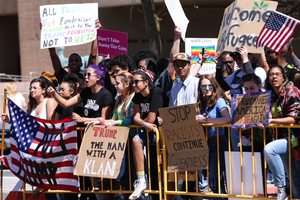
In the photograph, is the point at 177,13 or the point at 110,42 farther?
the point at 110,42

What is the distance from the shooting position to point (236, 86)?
618cm

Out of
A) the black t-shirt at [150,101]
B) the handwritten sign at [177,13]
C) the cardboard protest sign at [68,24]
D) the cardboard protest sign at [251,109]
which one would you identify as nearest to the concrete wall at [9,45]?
the cardboard protest sign at [68,24]

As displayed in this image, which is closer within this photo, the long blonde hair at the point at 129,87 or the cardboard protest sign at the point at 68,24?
the long blonde hair at the point at 129,87

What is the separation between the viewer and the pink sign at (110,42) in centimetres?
868

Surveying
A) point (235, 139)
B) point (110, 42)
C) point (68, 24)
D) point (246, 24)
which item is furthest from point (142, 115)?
point (110, 42)

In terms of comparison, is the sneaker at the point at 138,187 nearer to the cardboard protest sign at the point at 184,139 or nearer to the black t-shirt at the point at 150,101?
the cardboard protest sign at the point at 184,139

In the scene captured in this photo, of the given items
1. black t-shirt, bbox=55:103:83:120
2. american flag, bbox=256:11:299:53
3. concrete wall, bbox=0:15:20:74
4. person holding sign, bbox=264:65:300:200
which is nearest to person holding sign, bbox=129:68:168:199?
black t-shirt, bbox=55:103:83:120

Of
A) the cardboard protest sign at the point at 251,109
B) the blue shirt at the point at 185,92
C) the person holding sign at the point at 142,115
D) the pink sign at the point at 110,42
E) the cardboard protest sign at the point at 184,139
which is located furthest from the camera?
the pink sign at the point at 110,42

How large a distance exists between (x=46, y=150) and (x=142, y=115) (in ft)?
4.97

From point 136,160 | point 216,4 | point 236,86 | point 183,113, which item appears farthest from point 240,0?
point 216,4

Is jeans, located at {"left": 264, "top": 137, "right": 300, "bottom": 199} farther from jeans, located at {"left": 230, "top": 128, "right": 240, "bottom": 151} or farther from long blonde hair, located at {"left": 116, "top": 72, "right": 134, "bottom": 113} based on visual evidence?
long blonde hair, located at {"left": 116, "top": 72, "right": 134, "bottom": 113}

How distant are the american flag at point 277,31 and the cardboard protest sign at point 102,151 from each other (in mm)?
2361

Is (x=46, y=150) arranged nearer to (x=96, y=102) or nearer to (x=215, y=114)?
(x=96, y=102)

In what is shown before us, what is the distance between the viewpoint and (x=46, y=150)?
18.5 ft
